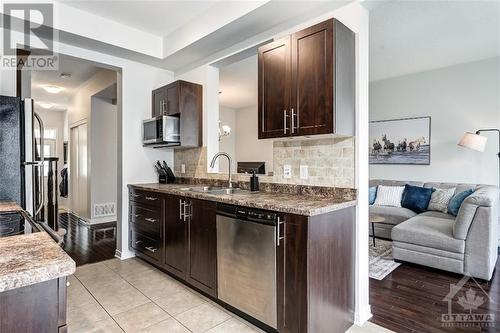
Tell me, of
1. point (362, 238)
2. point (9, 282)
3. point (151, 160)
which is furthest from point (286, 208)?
point (151, 160)

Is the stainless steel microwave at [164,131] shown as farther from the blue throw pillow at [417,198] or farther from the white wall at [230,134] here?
the white wall at [230,134]

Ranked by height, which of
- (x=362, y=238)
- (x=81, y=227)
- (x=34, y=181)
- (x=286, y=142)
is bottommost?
(x=81, y=227)

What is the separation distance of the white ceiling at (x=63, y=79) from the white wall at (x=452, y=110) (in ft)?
17.0

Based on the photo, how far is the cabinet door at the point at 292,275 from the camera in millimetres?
1757

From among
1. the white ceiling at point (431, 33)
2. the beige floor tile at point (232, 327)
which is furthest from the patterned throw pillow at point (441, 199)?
the beige floor tile at point (232, 327)

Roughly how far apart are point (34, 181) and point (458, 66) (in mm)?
5847

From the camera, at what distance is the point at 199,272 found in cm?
255

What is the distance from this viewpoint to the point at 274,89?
91.4 inches

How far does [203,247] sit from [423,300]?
6.63 feet

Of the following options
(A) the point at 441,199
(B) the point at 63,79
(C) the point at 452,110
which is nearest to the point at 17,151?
(B) the point at 63,79

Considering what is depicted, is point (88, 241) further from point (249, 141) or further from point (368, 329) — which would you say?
point (249, 141)

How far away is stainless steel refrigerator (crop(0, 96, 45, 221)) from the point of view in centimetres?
240

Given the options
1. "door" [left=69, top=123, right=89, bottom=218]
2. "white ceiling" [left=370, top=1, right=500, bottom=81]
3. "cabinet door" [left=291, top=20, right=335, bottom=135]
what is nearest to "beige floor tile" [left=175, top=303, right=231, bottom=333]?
"cabinet door" [left=291, top=20, right=335, bottom=135]

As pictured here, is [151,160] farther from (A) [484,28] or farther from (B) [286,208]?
(A) [484,28]
